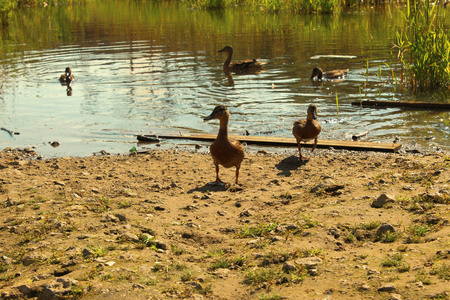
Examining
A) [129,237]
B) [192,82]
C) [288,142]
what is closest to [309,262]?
[129,237]

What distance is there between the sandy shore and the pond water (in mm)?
2498

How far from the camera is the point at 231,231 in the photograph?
5.39 m

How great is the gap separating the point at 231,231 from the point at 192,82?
32.7 ft

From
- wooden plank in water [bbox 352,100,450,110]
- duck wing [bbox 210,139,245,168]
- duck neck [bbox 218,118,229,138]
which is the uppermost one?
duck neck [bbox 218,118,229,138]

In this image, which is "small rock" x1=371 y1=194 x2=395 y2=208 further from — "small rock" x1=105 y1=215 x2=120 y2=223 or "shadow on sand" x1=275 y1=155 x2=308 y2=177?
"small rock" x1=105 y1=215 x2=120 y2=223

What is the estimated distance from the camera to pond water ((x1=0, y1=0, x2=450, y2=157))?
33.8ft

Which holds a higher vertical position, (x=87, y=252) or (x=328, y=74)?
(x=328, y=74)

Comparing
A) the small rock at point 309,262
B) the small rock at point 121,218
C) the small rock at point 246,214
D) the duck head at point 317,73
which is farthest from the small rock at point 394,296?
the duck head at point 317,73

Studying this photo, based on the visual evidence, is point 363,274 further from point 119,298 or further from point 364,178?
point 364,178

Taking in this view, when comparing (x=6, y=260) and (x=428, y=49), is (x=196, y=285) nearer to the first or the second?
(x=6, y=260)

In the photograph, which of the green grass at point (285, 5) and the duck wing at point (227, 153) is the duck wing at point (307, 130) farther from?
the green grass at point (285, 5)

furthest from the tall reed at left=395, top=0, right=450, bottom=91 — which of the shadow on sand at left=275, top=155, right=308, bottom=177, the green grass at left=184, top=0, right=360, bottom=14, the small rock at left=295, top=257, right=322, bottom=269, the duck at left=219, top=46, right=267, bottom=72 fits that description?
the green grass at left=184, top=0, right=360, bottom=14

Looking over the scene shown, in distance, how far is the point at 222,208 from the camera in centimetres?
618

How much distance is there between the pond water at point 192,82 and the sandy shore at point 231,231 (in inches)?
98.4
